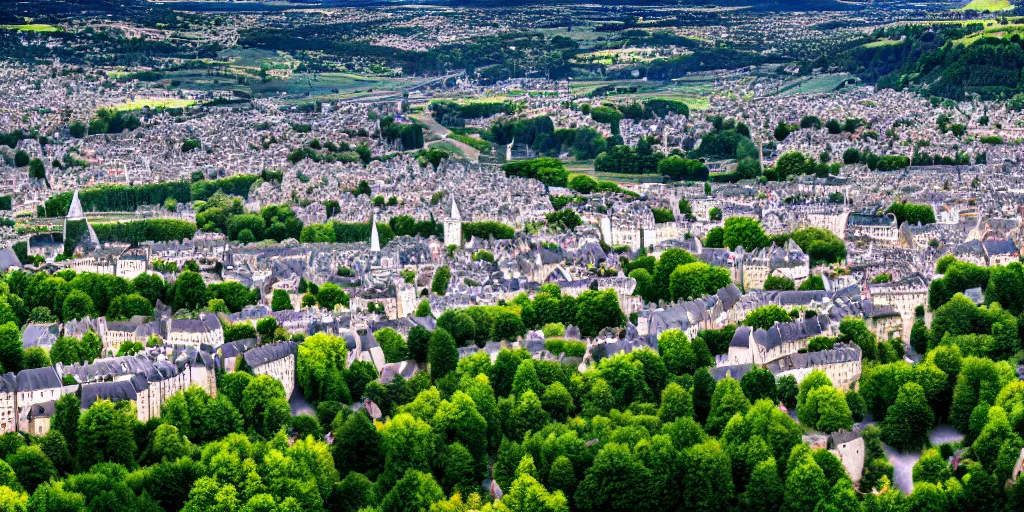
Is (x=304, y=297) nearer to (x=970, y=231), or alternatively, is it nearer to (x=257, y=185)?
(x=970, y=231)

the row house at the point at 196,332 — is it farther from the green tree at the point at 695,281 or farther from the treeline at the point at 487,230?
the treeline at the point at 487,230

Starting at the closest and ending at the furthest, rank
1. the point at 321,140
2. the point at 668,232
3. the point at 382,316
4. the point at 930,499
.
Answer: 1. the point at 930,499
2. the point at 382,316
3. the point at 668,232
4. the point at 321,140

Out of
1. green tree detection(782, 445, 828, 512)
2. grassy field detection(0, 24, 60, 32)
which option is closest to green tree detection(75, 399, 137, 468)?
green tree detection(782, 445, 828, 512)

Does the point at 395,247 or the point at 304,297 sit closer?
the point at 304,297

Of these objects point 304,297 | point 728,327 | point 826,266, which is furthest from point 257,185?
point 728,327

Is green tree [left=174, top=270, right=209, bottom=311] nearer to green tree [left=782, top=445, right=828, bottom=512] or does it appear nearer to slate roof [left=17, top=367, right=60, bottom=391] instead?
slate roof [left=17, top=367, right=60, bottom=391]

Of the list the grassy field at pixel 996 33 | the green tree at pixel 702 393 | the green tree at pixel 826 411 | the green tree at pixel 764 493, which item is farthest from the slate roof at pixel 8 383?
the grassy field at pixel 996 33
